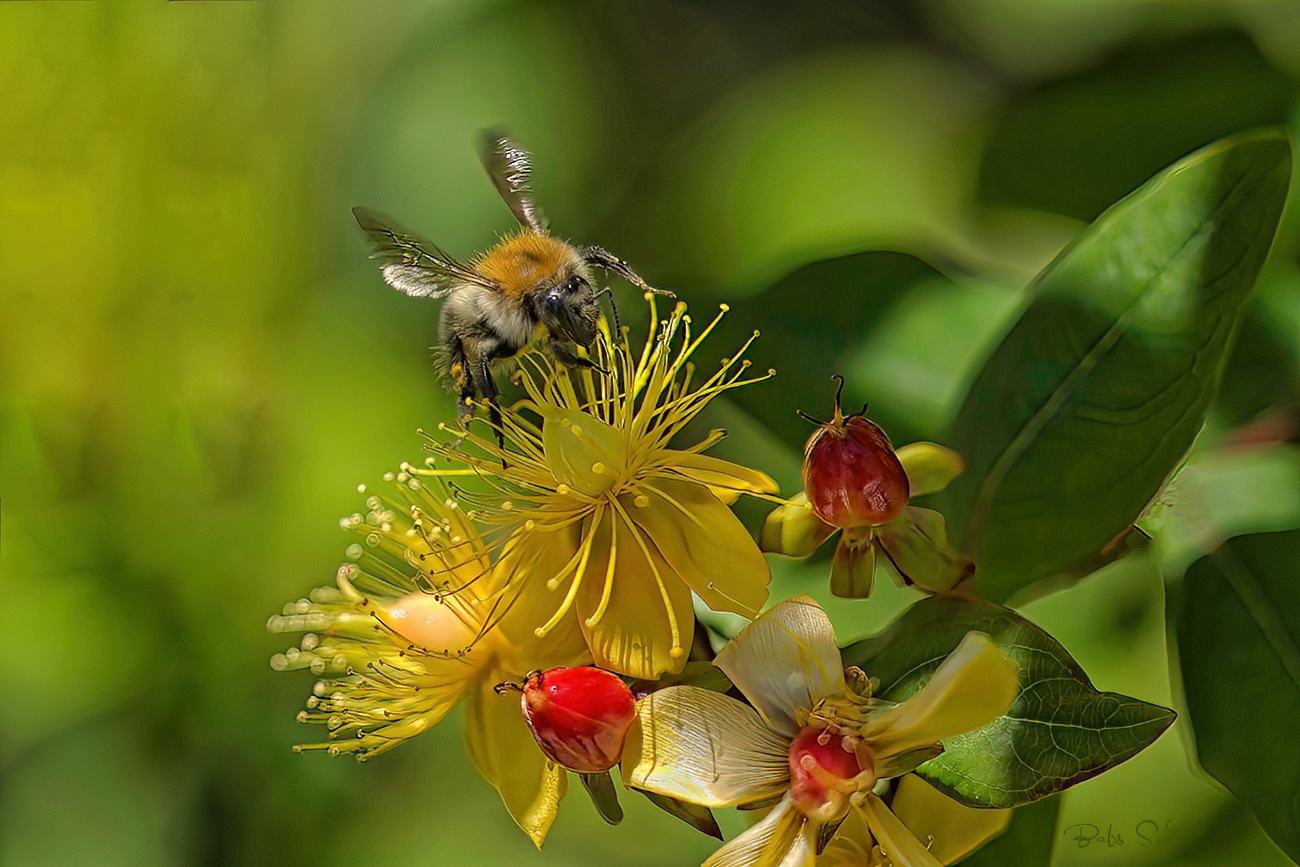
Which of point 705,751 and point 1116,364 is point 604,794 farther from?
point 1116,364

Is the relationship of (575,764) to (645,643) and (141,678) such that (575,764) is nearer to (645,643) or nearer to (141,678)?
(645,643)

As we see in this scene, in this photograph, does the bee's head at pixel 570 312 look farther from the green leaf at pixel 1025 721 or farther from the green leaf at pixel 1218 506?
the green leaf at pixel 1218 506

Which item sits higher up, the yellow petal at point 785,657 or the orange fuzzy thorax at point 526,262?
the orange fuzzy thorax at point 526,262

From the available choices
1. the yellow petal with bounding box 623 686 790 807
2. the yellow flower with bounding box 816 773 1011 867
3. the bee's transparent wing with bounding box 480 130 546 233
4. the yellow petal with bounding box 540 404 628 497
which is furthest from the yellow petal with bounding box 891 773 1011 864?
the bee's transparent wing with bounding box 480 130 546 233

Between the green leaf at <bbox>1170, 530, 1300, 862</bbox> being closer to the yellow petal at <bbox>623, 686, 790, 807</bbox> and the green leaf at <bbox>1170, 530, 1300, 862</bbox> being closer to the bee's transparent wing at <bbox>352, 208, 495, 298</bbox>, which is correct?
the yellow petal at <bbox>623, 686, 790, 807</bbox>

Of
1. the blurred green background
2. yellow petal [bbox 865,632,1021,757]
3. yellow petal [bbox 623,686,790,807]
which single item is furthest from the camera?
the blurred green background

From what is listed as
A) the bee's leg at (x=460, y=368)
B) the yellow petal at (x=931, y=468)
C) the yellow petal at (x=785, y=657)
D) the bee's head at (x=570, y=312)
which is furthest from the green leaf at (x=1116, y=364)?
the bee's leg at (x=460, y=368)
